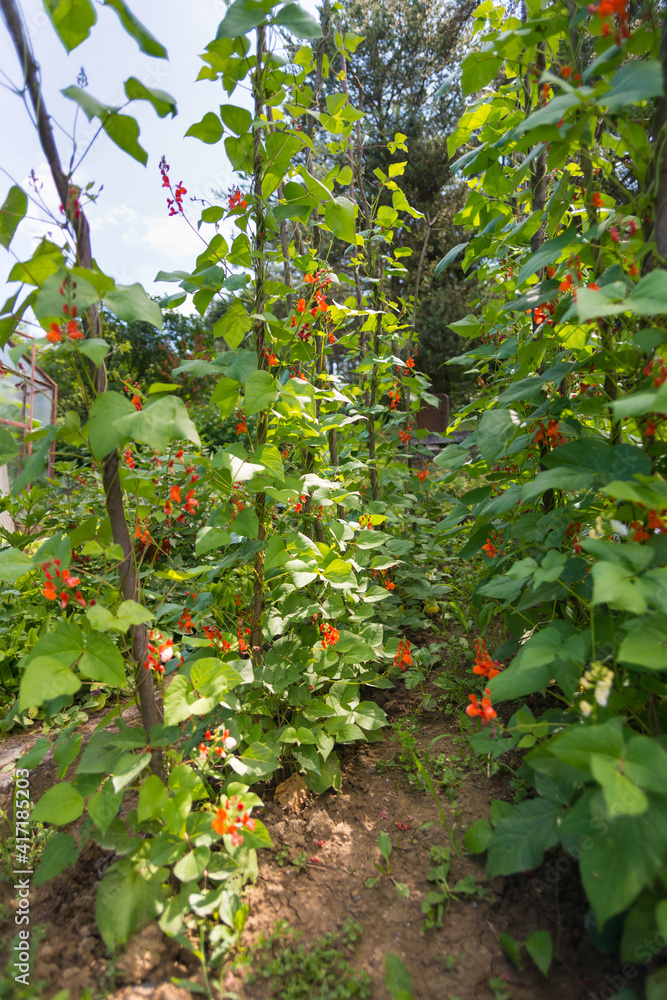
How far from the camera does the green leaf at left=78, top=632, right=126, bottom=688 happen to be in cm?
102

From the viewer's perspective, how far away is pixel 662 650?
0.85m

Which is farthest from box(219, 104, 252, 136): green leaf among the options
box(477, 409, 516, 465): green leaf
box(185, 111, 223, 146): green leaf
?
box(477, 409, 516, 465): green leaf

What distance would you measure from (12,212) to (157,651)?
1.02 meters

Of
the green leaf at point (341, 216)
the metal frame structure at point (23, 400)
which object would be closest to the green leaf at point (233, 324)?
the green leaf at point (341, 216)

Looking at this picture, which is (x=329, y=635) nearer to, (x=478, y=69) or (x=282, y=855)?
(x=282, y=855)

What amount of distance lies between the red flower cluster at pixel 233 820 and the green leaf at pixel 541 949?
0.59 metres

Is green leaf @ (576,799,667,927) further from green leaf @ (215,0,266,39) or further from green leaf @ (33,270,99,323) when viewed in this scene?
green leaf @ (215,0,266,39)

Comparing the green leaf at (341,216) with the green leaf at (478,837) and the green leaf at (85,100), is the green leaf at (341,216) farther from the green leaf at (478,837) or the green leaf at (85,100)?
the green leaf at (478,837)

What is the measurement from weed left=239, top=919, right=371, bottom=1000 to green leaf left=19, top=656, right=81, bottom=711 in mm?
709

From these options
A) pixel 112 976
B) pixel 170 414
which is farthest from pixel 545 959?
pixel 170 414

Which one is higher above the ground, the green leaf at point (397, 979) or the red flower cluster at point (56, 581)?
the red flower cluster at point (56, 581)

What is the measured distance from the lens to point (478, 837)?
123 centimetres

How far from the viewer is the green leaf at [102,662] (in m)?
1.02

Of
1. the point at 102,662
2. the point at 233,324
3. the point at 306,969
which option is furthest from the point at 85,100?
the point at 306,969
